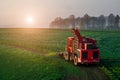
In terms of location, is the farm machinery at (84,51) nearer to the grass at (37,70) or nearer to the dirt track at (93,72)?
the dirt track at (93,72)

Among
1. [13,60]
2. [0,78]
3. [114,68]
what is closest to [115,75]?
[114,68]

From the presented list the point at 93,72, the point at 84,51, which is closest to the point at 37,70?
the point at 84,51

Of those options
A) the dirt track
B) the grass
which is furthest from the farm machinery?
the grass

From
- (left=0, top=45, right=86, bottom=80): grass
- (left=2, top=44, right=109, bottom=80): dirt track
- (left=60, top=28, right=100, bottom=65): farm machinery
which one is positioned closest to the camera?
(left=2, top=44, right=109, bottom=80): dirt track

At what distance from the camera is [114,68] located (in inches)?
1470

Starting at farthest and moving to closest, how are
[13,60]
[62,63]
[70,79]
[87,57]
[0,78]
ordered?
[13,60] < [62,63] < [87,57] < [0,78] < [70,79]

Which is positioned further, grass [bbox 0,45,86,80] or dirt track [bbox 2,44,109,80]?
grass [bbox 0,45,86,80]

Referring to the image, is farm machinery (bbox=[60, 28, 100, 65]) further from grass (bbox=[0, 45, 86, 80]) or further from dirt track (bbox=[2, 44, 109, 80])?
grass (bbox=[0, 45, 86, 80])

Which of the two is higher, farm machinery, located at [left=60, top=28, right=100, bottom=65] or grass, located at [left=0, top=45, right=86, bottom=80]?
farm machinery, located at [left=60, top=28, right=100, bottom=65]

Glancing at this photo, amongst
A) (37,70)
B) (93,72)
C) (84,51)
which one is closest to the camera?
(93,72)

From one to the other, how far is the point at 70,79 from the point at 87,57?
23.1 feet

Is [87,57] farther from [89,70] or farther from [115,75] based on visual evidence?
[115,75]

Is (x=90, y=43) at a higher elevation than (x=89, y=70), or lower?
higher

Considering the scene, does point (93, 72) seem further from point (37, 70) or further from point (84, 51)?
point (37, 70)
